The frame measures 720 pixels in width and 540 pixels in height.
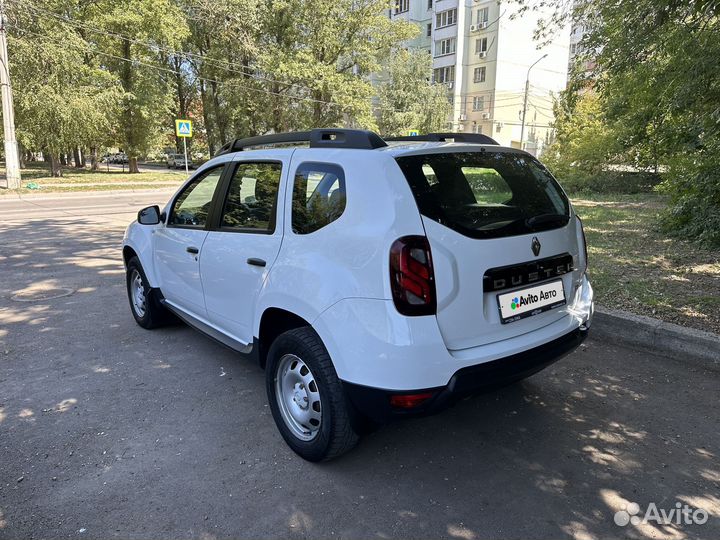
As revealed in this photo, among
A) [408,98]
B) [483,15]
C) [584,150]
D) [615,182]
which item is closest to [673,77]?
[615,182]

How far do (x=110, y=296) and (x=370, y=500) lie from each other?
4807mm

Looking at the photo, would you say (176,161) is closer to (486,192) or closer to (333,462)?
(486,192)

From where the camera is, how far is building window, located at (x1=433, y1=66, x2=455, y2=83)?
174ft

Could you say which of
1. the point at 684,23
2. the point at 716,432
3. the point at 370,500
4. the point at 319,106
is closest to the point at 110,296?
the point at 370,500

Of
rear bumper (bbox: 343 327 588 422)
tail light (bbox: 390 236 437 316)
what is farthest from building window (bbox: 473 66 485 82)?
tail light (bbox: 390 236 437 316)

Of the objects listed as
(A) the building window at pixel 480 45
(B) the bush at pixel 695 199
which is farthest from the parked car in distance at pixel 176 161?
(B) the bush at pixel 695 199

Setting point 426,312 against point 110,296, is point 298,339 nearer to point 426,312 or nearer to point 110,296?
point 426,312

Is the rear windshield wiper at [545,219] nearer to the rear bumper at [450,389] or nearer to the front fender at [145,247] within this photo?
the rear bumper at [450,389]

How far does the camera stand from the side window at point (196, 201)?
3.87 m

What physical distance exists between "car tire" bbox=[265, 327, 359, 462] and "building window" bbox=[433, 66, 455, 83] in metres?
55.1

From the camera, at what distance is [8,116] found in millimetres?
18891

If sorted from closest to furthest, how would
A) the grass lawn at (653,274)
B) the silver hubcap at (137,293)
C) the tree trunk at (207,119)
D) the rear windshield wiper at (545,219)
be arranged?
the rear windshield wiper at (545,219) → the grass lawn at (653,274) → the silver hubcap at (137,293) → the tree trunk at (207,119)

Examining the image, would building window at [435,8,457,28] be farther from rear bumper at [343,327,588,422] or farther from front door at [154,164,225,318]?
rear bumper at [343,327,588,422]

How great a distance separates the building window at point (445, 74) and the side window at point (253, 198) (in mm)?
54211
